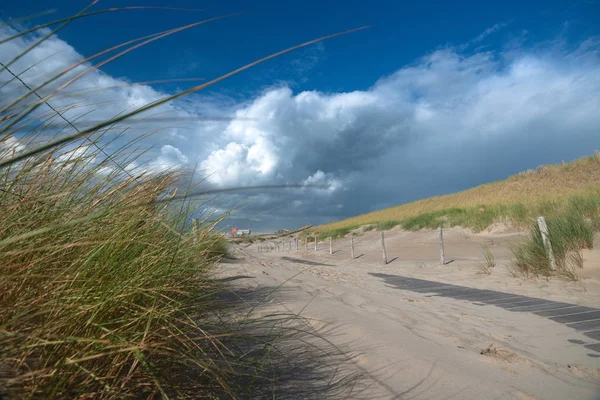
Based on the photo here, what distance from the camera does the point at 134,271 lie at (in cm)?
152

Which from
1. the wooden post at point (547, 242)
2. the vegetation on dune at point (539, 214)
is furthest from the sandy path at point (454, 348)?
the wooden post at point (547, 242)

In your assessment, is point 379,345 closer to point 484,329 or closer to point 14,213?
point 484,329

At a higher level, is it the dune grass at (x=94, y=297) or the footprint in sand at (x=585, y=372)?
the dune grass at (x=94, y=297)

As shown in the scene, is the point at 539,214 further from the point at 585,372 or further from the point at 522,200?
the point at 585,372

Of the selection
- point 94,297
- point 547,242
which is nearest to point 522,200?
point 547,242

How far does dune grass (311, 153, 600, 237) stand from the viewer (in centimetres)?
1588

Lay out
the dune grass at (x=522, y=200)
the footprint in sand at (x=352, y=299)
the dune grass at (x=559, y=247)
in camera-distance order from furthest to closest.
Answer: the dune grass at (x=522, y=200) → the dune grass at (x=559, y=247) → the footprint in sand at (x=352, y=299)

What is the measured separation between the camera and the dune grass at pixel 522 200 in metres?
15.9

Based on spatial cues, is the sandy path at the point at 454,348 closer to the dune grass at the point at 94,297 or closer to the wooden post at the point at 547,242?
the dune grass at the point at 94,297

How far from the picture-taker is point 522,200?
75.4 ft

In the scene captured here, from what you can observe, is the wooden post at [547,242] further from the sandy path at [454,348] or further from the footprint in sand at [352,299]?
the footprint in sand at [352,299]

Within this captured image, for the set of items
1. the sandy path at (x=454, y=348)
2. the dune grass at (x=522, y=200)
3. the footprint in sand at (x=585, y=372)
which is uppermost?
the dune grass at (x=522, y=200)

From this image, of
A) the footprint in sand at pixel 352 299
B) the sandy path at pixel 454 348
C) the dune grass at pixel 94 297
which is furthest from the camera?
the footprint in sand at pixel 352 299

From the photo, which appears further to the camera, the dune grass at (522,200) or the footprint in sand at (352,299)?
the dune grass at (522,200)
